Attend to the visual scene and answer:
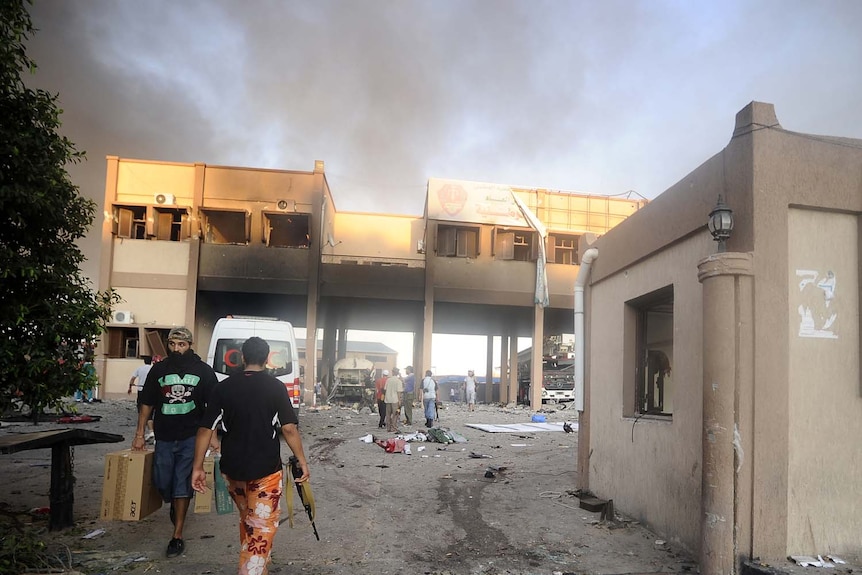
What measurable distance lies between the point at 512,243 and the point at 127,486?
24.8 meters

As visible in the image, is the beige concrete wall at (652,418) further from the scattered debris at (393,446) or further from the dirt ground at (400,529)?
the scattered debris at (393,446)

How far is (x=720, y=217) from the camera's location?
507cm

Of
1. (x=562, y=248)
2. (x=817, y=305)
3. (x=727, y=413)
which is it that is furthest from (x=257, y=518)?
(x=562, y=248)

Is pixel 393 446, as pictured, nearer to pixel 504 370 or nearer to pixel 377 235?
pixel 377 235

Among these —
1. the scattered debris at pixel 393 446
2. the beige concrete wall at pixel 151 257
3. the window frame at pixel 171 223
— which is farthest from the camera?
the window frame at pixel 171 223

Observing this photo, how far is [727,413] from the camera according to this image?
191 inches

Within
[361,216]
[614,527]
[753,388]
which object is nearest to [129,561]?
[614,527]

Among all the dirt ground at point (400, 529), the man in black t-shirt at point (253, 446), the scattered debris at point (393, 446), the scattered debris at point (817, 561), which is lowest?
the scattered debris at point (393, 446)

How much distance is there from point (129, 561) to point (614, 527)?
4.69 meters

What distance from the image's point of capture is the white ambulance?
13203 mm

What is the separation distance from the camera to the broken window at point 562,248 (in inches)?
1169

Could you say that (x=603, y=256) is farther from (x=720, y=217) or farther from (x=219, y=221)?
(x=219, y=221)

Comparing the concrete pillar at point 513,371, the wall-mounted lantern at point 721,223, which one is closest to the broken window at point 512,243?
the concrete pillar at point 513,371

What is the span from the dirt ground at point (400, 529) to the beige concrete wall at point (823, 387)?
1.10m
